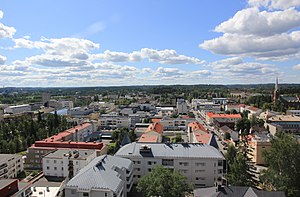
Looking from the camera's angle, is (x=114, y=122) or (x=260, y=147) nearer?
(x=260, y=147)

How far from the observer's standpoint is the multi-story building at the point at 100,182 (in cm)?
1814

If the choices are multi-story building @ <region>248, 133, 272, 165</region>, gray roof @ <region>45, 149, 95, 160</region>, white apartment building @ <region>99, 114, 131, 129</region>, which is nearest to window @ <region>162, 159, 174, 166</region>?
gray roof @ <region>45, 149, 95, 160</region>

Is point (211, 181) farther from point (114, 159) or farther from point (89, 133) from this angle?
point (89, 133)

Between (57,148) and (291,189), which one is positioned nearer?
(291,189)

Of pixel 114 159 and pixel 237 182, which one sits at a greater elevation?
pixel 114 159

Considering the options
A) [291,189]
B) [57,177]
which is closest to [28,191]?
[57,177]

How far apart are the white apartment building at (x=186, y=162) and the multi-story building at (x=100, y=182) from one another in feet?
14.1

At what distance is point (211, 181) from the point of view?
Answer: 25859 mm

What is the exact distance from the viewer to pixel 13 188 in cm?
1973

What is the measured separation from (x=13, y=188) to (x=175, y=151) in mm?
15848

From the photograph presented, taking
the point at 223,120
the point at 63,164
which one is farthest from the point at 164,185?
the point at 223,120

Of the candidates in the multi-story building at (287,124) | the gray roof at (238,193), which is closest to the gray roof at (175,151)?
the gray roof at (238,193)

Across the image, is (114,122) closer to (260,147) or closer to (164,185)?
(260,147)

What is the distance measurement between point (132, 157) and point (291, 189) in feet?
49.5
